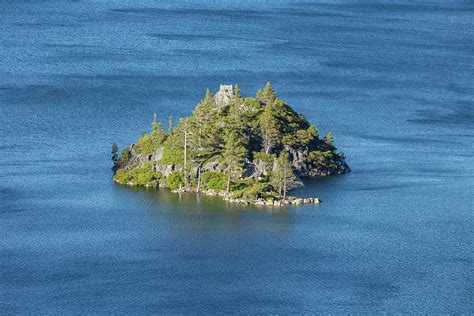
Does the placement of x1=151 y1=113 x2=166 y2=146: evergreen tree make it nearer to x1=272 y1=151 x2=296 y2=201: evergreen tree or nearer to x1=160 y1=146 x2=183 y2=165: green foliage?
x1=160 y1=146 x2=183 y2=165: green foliage

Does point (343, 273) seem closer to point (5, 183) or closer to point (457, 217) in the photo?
point (457, 217)

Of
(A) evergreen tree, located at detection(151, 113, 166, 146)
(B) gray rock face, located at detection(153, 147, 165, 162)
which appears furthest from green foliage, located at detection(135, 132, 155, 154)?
(B) gray rock face, located at detection(153, 147, 165, 162)

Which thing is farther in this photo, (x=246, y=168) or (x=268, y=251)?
(x=246, y=168)

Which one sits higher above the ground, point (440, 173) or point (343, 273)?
point (440, 173)

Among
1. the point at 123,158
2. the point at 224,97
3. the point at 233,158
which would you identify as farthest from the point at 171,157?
the point at 224,97

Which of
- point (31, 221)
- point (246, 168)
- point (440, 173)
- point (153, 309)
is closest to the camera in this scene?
point (153, 309)

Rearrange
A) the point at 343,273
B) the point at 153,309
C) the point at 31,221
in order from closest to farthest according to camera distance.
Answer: the point at 153,309 < the point at 343,273 < the point at 31,221

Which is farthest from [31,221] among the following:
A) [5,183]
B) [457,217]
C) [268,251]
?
[457,217]

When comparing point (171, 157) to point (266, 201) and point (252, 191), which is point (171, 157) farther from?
point (266, 201)
